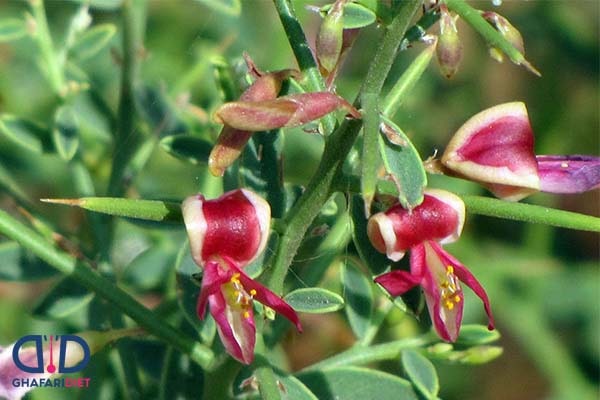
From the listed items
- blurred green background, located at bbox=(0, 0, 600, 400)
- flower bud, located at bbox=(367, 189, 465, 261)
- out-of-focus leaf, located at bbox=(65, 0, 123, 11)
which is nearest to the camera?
flower bud, located at bbox=(367, 189, 465, 261)

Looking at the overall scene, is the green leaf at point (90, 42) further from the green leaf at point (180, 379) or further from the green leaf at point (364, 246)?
the green leaf at point (364, 246)

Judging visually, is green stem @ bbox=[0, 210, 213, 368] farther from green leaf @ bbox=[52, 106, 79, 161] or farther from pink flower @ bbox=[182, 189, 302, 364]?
green leaf @ bbox=[52, 106, 79, 161]

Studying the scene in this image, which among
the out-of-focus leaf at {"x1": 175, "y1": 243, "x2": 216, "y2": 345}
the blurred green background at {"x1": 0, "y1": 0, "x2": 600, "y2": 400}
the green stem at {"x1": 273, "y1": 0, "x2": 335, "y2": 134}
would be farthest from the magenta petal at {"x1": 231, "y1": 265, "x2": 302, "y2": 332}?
the blurred green background at {"x1": 0, "y1": 0, "x2": 600, "y2": 400}

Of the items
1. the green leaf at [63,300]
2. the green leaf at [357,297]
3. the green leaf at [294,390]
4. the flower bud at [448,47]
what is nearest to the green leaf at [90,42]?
the green leaf at [63,300]

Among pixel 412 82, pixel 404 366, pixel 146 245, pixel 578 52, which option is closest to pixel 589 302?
pixel 578 52

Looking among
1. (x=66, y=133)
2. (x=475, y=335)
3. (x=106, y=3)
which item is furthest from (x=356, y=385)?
(x=106, y=3)

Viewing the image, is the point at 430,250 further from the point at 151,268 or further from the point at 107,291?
the point at 151,268
